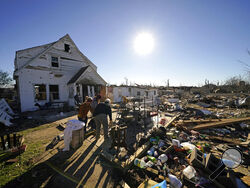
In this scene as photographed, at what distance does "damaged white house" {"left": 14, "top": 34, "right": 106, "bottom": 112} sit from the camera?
983cm

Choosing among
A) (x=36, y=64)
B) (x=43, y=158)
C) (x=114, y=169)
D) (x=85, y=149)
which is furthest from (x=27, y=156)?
(x=36, y=64)

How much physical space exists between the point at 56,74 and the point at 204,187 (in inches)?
572

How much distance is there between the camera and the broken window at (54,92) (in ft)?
37.8

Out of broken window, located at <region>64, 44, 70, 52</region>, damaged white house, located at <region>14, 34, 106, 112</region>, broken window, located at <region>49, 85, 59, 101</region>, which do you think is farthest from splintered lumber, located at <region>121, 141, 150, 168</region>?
broken window, located at <region>64, 44, 70, 52</region>

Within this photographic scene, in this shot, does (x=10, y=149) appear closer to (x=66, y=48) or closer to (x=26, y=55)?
(x=26, y=55)

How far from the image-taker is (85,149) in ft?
13.3

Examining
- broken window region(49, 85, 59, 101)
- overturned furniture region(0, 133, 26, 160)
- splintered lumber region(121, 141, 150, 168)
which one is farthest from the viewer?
broken window region(49, 85, 59, 101)

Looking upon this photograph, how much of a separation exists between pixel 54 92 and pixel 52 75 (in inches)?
78.6

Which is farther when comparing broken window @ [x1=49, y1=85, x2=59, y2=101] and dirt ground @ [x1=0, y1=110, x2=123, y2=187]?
broken window @ [x1=49, y1=85, x2=59, y2=101]

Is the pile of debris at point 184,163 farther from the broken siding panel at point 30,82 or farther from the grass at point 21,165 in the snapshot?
the broken siding panel at point 30,82

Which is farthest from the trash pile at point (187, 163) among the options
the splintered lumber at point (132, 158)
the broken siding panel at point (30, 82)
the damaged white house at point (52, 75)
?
the broken siding panel at point (30, 82)

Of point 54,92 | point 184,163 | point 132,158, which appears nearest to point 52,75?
point 54,92

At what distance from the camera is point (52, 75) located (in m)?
11.5

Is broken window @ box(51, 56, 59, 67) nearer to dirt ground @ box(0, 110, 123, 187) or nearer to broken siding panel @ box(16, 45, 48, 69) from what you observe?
broken siding panel @ box(16, 45, 48, 69)
